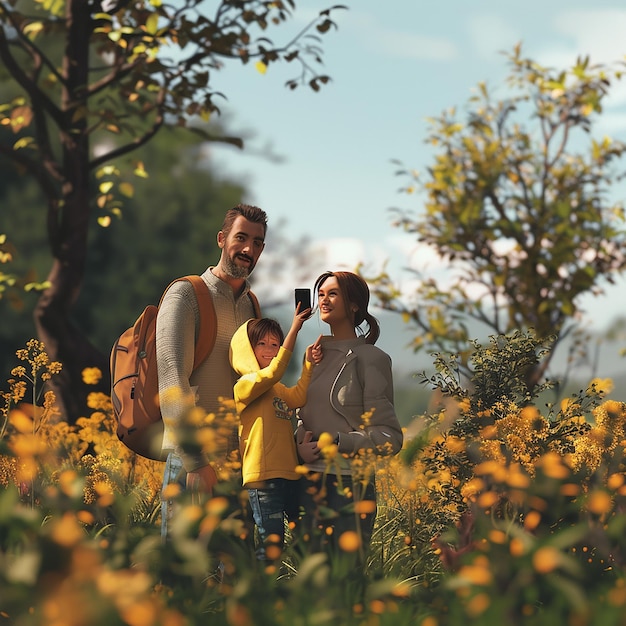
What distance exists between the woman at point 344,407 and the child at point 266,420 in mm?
89

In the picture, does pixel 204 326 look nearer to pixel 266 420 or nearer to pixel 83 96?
pixel 266 420

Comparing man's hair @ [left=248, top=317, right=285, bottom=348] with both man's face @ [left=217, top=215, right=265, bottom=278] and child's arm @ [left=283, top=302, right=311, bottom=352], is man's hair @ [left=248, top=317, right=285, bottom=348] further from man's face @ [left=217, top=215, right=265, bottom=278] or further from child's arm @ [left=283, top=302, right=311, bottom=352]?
man's face @ [left=217, top=215, right=265, bottom=278]

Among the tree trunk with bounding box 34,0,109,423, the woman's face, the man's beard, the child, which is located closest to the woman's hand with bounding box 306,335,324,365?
the child

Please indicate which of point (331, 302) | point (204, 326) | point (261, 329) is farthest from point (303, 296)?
point (204, 326)

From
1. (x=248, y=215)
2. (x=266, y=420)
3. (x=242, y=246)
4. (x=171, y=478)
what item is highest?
(x=248, y=215)

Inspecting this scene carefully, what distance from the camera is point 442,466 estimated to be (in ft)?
18.4

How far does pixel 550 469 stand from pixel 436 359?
2813 millimetres

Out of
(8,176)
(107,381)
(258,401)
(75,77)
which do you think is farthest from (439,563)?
(8,176)

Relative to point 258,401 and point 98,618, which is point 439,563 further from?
point 98,618

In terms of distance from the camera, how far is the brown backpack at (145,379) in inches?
186

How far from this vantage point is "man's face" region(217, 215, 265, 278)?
4.73m

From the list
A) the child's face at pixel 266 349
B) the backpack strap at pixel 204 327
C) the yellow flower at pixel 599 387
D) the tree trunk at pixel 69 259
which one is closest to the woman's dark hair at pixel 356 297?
the child's face at pixel 266 349

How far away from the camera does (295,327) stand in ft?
14.4

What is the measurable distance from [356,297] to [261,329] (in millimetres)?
522
